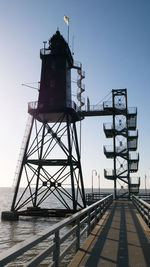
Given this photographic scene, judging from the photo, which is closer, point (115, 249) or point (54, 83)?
point (115, 249)

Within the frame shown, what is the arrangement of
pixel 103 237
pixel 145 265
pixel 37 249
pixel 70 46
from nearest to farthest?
pixel 145 265 → pixel 103 237 → pixel 37 249 → pixel 70 46

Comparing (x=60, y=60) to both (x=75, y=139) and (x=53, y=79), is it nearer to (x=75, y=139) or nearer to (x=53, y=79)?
(x=53, y=79)

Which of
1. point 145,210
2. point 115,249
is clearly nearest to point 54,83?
point 145,210

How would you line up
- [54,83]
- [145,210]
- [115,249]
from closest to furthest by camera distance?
[115,249], [145,210], [54,83]

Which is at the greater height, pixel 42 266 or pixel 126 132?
pixel 126 132

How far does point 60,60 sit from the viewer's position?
88.1 feet

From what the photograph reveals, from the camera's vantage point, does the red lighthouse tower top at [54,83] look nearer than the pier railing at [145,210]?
No

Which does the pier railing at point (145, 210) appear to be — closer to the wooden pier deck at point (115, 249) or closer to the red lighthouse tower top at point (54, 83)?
the wooden pier deck at point (115, 249)

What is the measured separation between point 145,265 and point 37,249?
27.8 ft

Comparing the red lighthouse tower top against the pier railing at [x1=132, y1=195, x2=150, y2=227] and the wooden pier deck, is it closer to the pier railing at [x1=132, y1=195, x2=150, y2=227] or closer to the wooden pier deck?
the pier railing at [x1=132, y1=195, x2=150, y2=227]

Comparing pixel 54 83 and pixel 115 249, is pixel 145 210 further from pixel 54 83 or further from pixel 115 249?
pixel 54 83

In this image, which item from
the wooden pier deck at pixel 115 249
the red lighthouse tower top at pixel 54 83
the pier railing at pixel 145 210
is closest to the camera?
the wooden pier deck at pixel 115 249

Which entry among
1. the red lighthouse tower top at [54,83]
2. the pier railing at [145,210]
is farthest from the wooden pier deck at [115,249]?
the red lighthouse tower top at [54,83]

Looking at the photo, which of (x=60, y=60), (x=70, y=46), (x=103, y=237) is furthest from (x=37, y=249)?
(x=70, y=46)
